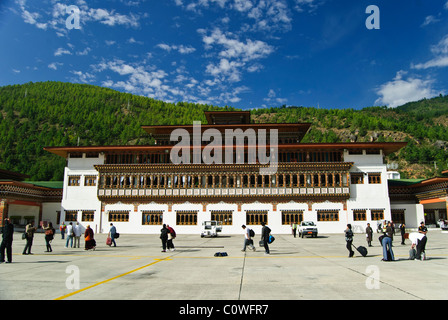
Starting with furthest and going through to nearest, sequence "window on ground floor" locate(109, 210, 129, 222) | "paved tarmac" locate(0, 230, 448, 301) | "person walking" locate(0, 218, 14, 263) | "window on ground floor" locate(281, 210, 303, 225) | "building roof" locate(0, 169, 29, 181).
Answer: "building roof" locate(0, 169, 29, 181) → "window on ground floor" locate(109, 210, 129, 222) → "window on ground floor" locate(281, 210, 303, 225) → "person walking" locate(0, 218, 14, 263) → "paved tarmac" locate(0, 230, 448, 301)

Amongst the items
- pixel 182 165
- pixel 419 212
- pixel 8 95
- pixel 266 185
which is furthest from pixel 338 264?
pixel 8 95

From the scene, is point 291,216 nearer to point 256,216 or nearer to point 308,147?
point 256,216

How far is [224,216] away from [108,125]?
368 ft

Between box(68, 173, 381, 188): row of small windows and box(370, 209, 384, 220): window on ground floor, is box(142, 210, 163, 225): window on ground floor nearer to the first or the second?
box(68, 173, 381, 188): row of small windows

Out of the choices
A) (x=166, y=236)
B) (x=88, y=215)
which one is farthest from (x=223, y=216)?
(x=166, y=236)

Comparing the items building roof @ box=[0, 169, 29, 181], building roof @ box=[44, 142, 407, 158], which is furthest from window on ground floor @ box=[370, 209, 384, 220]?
building roof @ box=[0, 169, 29, 181]

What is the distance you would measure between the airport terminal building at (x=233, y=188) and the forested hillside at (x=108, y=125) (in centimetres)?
6403

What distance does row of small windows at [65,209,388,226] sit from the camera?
41969 millimetres

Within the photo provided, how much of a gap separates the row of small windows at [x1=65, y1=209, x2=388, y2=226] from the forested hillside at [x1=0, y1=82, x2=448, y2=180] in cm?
6533

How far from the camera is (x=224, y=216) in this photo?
42.6 metres

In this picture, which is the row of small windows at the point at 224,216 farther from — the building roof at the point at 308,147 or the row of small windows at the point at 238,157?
the building roof at the point at 308,147

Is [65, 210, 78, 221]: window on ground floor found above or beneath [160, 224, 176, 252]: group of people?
above

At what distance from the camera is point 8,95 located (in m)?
158

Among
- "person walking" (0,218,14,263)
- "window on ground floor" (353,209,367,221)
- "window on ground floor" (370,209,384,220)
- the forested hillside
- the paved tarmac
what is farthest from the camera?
the forested hillside
